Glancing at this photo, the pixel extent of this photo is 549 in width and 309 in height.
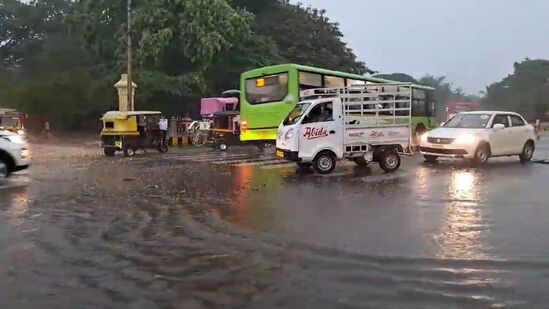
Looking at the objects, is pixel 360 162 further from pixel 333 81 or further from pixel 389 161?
pixel 333 81

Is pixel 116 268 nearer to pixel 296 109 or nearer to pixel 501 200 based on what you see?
pixel 501 200

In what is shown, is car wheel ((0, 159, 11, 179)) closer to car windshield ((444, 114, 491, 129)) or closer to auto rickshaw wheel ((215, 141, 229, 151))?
car windshield ((444, 114, 491, 129))

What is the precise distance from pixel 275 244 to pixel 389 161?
9232 millimetres

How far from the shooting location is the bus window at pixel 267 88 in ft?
72.7

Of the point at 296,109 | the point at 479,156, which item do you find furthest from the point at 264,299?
the point at 479,156

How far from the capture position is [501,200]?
33.9ft

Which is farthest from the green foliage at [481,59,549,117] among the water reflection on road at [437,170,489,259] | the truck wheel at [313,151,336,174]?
the water reflection on road at [437,170,489,259]

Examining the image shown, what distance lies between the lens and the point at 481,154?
56.4 feet

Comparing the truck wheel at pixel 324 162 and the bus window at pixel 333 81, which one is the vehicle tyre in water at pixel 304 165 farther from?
the bus window at pixel 333 81

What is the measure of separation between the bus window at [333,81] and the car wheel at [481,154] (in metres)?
7.60

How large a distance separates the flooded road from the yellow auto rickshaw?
1014 cm

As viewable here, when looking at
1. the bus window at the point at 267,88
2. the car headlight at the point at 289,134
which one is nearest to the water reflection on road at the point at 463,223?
the car headlight at the point at 289,134

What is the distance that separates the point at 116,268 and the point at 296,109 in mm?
10516

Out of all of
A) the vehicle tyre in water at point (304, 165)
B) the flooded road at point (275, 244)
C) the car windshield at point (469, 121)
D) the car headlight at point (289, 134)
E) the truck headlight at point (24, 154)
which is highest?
the car windshield at point (469, 121)
